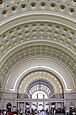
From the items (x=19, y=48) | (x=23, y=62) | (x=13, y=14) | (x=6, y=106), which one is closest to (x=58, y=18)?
(x=13, y=14)

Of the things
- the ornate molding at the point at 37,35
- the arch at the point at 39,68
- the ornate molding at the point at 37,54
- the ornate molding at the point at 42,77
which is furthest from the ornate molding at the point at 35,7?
the ornate molding at the point at 42,77

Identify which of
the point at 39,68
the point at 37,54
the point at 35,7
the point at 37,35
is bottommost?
the point at 39,68

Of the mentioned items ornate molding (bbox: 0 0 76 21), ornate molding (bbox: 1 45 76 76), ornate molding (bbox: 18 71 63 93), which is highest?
ornate molding (bbox: 0 0 76 21)

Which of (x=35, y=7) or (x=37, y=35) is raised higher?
(x=35, y=7)

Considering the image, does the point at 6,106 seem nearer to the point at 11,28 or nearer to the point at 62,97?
the point at 62,97

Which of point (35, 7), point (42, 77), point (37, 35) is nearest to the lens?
point (35, 7)

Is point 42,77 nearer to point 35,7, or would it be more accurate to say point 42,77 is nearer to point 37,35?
point 37,35

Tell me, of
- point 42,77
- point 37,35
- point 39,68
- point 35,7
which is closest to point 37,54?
point 39,68

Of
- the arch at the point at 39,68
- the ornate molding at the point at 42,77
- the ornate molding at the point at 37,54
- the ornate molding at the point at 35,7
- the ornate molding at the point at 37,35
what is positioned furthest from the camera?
the ornate molding at the point at 42,77

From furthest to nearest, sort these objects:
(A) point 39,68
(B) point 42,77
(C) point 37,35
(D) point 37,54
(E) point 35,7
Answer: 1. (B) point 42,77
2. (A) point 39,68
3. (D) point 37,54
4. (C) point 37,35
5. (E) point 35,7

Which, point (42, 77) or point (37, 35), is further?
point (42, 77)

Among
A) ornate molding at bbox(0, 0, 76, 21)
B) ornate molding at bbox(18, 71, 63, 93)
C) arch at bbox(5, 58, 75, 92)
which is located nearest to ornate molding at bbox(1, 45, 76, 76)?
arch at bbox(5, 58, 75, 92)

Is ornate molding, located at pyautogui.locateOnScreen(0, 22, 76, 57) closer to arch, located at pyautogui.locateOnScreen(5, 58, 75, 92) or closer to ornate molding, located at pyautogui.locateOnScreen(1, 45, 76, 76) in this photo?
ornate molding, located at pyautogui.locateOnScreen(1, 45, 76, 76)

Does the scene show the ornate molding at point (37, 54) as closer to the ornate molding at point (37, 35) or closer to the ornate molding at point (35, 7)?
the ornate molding at point (37, 35)
